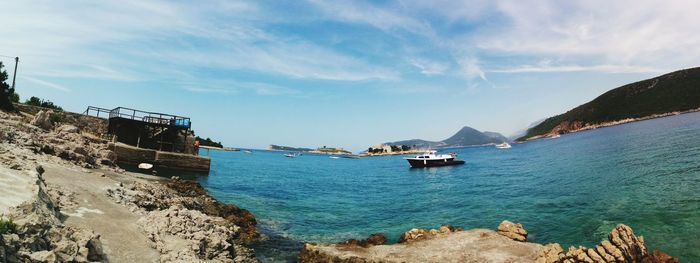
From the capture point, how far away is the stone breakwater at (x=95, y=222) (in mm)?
9227

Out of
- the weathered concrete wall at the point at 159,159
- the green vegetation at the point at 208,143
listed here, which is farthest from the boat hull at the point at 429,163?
the green vegetation at the point at 208,143

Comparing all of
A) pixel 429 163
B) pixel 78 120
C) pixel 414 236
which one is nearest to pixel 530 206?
pixel 414 236

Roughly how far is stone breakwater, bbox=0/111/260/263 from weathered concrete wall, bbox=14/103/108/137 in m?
25.8

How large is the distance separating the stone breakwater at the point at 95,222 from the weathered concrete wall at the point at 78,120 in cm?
2579

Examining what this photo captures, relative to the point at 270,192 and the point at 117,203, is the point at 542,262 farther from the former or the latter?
the point at 270,192

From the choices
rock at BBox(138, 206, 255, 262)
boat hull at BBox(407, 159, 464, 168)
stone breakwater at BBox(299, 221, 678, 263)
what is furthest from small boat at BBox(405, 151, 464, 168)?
rock at BBox(138, 206, 255, 262)

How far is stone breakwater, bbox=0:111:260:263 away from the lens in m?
9.23

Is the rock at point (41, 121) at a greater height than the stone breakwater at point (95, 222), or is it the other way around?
the rock at point (41, 121)

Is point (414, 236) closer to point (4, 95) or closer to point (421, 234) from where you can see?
point (421, 234)

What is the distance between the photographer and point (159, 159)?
163 feet

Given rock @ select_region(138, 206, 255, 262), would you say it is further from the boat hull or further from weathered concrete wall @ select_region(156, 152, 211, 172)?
the boat hull

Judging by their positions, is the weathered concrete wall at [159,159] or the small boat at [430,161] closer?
the weathered concrete wall at [159,159]

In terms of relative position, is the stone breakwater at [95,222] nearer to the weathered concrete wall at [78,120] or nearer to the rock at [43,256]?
the rock at [43,256]

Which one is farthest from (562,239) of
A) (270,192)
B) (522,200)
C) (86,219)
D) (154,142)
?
(154,142)
